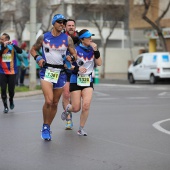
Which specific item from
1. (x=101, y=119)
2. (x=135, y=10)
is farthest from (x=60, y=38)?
(x=135, y=10)

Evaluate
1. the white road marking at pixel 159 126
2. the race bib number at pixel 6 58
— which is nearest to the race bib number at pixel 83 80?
the white road marking at pixel 159 126

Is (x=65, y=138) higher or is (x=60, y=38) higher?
(x=60, y=38)

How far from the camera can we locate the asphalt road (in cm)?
820

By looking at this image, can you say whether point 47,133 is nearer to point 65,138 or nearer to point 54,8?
point 65,138

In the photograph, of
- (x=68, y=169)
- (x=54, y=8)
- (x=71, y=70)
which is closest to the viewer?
(x=68, y=169)

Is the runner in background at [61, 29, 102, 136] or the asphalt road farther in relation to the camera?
the runner in background at [61, 29, 102, 136]

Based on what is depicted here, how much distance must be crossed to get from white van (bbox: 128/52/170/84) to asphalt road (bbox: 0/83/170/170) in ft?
62.3

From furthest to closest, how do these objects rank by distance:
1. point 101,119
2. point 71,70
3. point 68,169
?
1. point 101,119
2. point 71,70
3. point 68,169

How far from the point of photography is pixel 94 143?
10.1 metres

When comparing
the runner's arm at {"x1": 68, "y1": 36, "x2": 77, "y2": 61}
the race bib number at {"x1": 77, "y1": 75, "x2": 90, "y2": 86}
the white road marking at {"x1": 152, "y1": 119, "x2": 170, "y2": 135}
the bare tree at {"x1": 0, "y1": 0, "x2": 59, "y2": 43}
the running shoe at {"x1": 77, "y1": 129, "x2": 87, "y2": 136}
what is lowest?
the white road marking at {"x1": 152, "y1": 119, "x2": 170, "y2": 135}

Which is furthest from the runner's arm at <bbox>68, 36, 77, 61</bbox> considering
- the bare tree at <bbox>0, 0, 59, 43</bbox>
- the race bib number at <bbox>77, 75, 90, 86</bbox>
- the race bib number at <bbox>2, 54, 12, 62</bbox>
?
the bare tree at <bbox>0, 0, 59, 43</bbox>

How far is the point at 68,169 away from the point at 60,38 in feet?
10.3

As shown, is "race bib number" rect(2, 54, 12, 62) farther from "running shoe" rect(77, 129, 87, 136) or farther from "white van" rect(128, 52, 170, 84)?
"white van" rect(128, 52, 170, 84)

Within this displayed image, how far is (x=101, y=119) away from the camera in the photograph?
13883 mm
